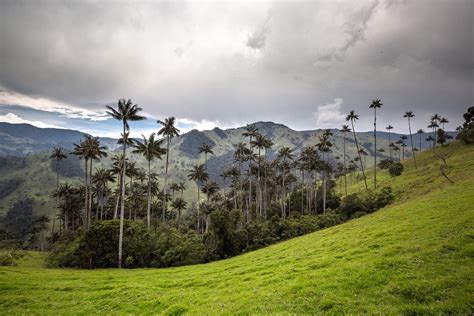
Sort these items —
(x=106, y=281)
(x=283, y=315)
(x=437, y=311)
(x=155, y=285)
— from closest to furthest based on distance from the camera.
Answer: (x=437, y=311) → (x=283, y=315) → (x=155, y=285) → (x=106, y=281)

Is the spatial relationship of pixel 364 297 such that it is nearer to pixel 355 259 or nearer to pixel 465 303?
pixel 465 303

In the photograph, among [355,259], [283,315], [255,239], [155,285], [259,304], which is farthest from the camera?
[255,239]

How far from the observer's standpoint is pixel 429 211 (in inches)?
1085

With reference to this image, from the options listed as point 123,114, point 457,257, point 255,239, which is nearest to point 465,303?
point 457,257

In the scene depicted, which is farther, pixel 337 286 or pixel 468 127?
pixel 468 127

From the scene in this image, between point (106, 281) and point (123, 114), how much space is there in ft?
95.0

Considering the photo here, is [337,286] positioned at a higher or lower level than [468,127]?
lower

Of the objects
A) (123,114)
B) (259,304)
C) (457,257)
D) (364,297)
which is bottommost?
(259,304)

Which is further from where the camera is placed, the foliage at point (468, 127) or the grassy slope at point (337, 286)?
the foliage at point (468, 127)

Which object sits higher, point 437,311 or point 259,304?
point 437,311

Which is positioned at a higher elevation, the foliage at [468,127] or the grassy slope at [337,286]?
the foliage at [468,127]

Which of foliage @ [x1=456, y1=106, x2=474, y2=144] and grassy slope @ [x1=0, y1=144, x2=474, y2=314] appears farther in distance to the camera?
foliage @ [x1=456, y1=106, x2=474, y2=144]

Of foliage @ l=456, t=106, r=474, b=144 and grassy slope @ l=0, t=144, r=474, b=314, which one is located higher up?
foliage @ l=456, t=106, r=474, b=144

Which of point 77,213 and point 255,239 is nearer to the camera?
point 255,239
